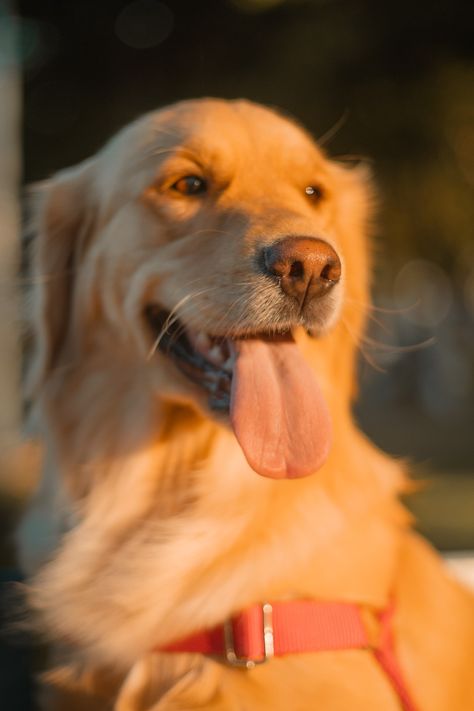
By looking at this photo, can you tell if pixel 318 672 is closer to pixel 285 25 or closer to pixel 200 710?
pixel 200 710

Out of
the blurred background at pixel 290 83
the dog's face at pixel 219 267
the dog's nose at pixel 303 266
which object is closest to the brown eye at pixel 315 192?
the dog's face at pixel 219 267

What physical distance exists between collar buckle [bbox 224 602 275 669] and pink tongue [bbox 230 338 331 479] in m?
0.31

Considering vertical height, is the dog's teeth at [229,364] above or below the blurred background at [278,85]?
below

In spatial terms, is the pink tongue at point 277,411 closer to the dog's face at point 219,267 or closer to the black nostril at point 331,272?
the dog's face at point 219,267

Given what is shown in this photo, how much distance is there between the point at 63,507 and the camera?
214cm

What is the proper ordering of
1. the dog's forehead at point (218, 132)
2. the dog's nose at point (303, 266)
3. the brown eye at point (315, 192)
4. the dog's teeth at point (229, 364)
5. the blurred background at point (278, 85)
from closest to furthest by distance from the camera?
the dog's nose at point (303, 266), the dog's teeth at point (229, 364), the dog's forehead at point (218, 132), the brown eye at point (315, 192), the blurred background at point (278, 85)

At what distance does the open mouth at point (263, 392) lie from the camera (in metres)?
1.70

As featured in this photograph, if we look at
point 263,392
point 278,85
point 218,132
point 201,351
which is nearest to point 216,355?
point 201,351

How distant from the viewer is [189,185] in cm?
202

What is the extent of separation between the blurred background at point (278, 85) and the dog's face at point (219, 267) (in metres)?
0.58

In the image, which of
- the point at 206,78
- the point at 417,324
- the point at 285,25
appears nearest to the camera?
the point at 206,78

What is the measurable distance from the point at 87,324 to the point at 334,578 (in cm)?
93

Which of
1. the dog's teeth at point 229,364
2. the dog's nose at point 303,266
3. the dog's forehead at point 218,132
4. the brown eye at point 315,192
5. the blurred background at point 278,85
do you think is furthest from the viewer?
the blurred background at point 278,85

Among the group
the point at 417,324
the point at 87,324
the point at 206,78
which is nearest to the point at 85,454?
the point at 87,324
